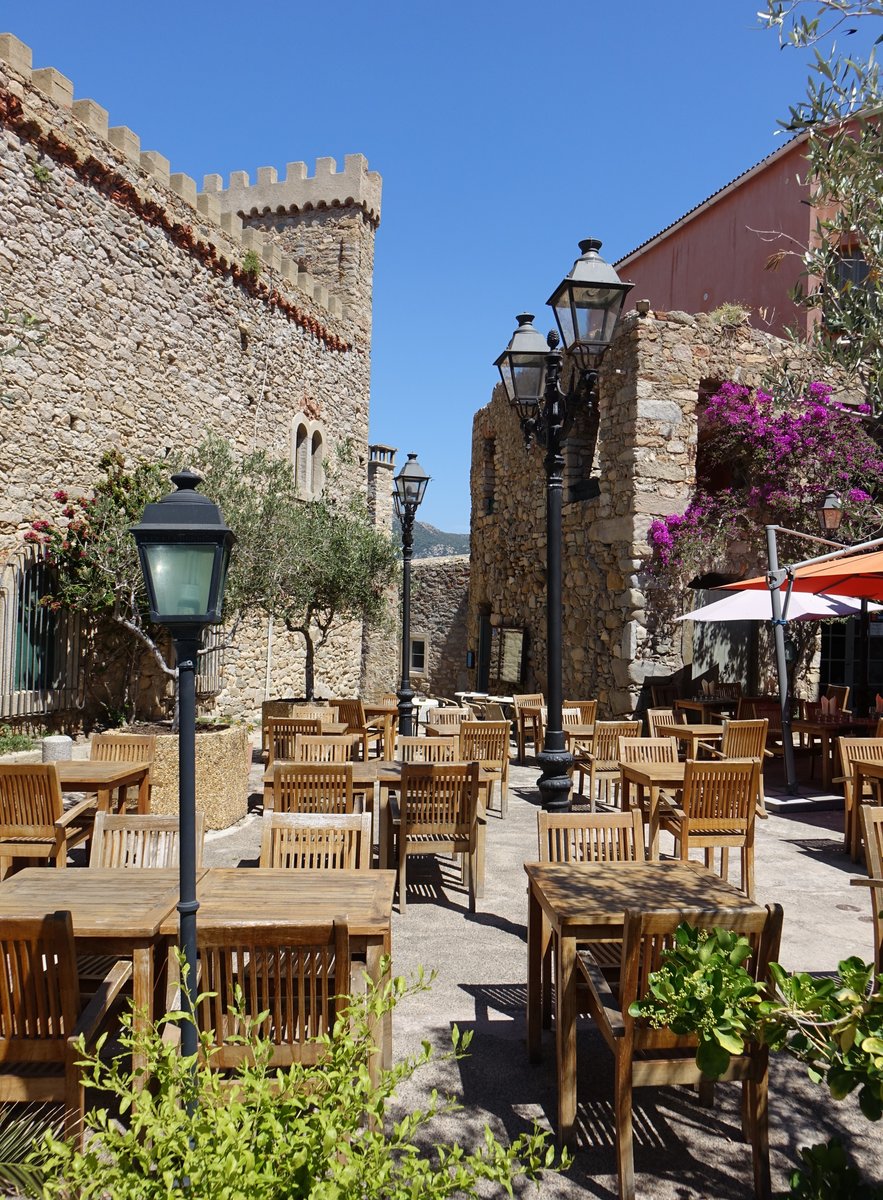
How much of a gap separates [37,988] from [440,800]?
2999mm

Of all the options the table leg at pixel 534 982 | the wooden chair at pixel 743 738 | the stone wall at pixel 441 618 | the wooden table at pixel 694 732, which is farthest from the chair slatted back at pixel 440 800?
the stone wall at pixel 441 618

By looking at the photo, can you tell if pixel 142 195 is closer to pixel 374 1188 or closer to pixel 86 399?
pixel 86 399

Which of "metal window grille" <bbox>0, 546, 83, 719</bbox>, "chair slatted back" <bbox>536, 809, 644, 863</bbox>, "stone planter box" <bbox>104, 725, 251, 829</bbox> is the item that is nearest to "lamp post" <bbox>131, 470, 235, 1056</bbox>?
"chair slatted back" <bbox>536, 809, 644, 863</bbox>

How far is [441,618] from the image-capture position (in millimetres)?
24469

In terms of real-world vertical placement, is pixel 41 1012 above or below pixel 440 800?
below

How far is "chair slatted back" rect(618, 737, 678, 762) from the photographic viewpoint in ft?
21.6

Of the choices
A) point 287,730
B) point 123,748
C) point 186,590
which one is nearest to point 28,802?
point 123,748

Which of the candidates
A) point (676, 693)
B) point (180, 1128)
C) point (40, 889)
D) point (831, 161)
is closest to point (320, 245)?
point (676, 693)

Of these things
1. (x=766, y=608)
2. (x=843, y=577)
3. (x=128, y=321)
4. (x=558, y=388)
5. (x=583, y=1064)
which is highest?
(x=128, y=321)

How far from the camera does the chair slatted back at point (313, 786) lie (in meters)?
5.02

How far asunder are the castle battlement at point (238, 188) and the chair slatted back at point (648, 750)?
857 centimetres

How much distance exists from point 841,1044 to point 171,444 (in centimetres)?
1140

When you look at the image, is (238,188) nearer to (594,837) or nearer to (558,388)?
(558,388)

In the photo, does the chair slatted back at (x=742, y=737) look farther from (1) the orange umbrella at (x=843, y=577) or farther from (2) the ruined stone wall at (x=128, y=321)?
(2) the ruined stone wall at (x=128, y=321)
